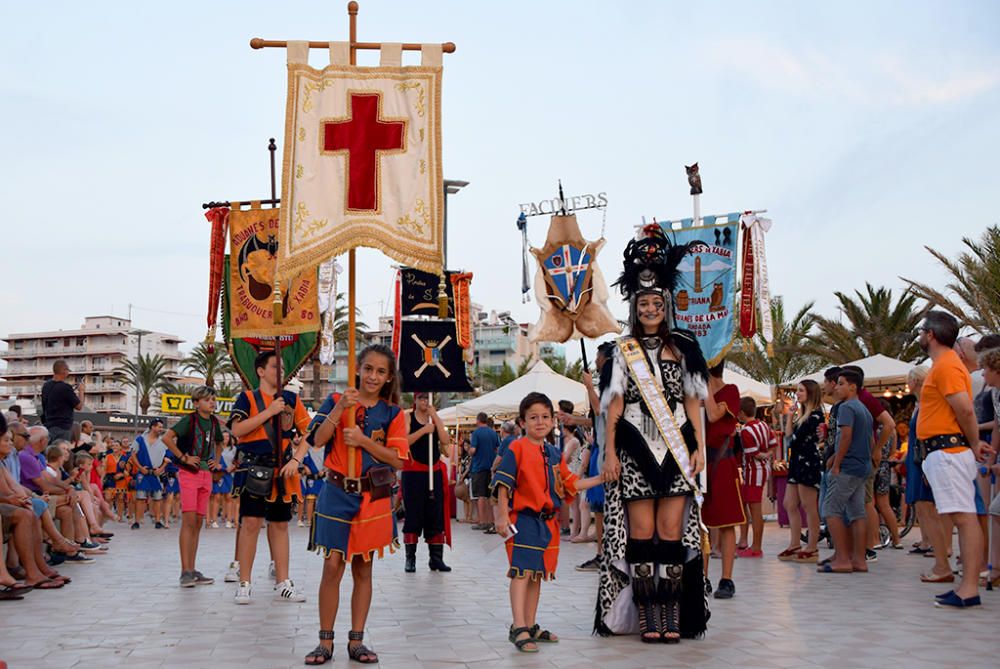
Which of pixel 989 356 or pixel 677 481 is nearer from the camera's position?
pixel 677 481

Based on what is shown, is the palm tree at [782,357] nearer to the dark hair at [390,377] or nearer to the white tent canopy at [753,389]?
the white tent canopy at [753,389]

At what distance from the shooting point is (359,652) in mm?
5902

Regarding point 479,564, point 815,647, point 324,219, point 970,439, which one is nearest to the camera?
point 815,647

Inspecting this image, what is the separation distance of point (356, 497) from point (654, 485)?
1882 mm

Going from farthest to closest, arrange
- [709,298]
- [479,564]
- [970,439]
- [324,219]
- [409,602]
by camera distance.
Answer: [709,298], [479,564], [409,602], [970,439], [324,219]

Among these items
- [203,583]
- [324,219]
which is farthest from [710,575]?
[324,219]

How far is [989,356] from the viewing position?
792 cm

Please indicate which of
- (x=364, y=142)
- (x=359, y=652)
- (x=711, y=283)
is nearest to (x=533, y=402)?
(x=359, y=652)

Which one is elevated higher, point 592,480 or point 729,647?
point 592,480

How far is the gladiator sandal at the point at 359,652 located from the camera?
231 inches

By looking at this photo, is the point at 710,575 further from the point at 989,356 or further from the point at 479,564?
the point at 989,356

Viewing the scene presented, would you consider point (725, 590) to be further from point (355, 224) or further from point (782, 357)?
point (782, 357)

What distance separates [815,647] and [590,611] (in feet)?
7.05

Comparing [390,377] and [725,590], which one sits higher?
[390,377]
